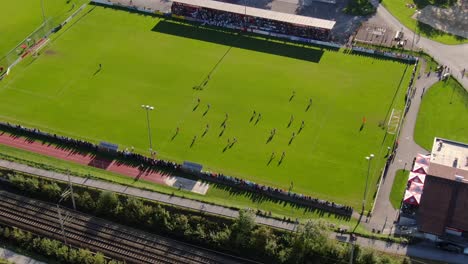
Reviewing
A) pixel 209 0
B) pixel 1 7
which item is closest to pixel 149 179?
pixel 209 0

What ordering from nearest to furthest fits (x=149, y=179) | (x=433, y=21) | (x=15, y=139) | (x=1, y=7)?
1. (x=149, y=179)
2. (x=15, y=139)
3. (x=433, y=21)
4. (x=1, y=7)

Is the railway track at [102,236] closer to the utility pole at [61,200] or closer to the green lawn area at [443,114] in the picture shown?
the utility pole at [61,200]

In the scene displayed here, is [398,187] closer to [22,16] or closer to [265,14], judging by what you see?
[265,14]

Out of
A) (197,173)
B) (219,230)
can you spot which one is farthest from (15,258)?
(197,173)

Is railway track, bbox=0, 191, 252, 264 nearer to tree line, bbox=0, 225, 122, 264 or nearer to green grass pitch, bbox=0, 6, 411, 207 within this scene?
tree line, bbox=0, 225, 122, 264

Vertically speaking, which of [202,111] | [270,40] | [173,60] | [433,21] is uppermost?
[433,21]

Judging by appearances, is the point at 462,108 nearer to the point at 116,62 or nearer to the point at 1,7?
the point at 116,62
